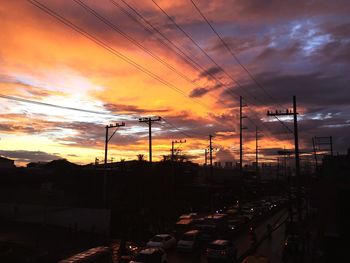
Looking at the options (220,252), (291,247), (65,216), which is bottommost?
(291,247)

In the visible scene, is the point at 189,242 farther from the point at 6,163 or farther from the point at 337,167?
the point at 6,163

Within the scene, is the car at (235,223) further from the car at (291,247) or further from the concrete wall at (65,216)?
the concrete wall at (65,216)

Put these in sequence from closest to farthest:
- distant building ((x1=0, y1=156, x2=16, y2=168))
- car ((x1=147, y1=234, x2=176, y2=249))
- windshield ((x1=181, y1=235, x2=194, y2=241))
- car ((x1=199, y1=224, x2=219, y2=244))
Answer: car ((x1=147, y1=234, x2=176, y2=249))
windshield ((x1=181, y1=235, x2=194, y2=241))
car ((x1=199, y1=224, x2=219, y2=244))
distant building ((x1=0, y1=156, x2=16, y2=168))

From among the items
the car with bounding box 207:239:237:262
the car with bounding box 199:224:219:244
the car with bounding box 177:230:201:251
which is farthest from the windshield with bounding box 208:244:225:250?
the car with bounding box 199:224:219:244

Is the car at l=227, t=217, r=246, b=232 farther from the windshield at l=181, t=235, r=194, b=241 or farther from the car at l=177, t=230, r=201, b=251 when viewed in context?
the windshield at l=181, t=235, r=194, b=241

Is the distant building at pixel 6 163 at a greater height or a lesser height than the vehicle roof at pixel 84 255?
greater

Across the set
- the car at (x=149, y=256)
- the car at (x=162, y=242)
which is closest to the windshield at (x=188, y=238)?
the car at (x=162, y=242)

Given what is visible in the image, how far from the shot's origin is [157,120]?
177ft

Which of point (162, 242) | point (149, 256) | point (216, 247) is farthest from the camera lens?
point (162, 242)

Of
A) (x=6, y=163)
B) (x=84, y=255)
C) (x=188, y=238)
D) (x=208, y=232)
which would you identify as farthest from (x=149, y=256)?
(x=6, y=163)

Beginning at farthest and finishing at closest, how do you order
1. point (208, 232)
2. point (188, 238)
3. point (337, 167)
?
point (208, 232)
point (188, 238)
point (337, 167)

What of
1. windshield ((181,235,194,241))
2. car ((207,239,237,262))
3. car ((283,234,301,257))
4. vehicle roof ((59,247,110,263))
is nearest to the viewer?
vehicle roof ((59,247,110,263))

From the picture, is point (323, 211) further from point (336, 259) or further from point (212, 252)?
point (212, 252)

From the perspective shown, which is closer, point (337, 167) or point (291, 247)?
point (337, 167)
